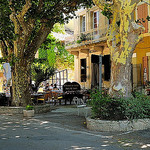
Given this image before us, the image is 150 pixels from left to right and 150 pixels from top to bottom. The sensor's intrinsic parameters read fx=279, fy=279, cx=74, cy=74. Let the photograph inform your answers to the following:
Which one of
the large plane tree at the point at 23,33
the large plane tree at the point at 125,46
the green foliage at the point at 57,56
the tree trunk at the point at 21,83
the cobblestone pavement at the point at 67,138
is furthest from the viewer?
the green foliage at the point at 57,56

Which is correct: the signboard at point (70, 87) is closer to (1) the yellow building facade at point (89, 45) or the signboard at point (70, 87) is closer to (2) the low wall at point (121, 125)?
(1) the yellow building facade at point (89, 45)

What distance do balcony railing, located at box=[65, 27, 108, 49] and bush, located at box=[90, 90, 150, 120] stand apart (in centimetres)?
1138

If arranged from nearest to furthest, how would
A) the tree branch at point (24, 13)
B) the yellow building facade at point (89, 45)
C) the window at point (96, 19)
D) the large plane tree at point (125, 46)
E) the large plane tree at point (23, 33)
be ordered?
the large plane tree at point (125, 46) → the tree branch at point (24, 13) → the large plane tree at point (23, 33) → the yellow building facade at point (89, 45) → the window at point (96, 19)

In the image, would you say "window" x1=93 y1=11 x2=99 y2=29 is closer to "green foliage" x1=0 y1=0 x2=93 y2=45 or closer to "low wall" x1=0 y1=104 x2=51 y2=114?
"green foliage" x1=0 y1=0 x2=93 y2=45

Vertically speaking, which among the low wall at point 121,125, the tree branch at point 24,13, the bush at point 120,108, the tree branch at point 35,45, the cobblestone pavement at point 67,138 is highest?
the tree branch at point 24,13

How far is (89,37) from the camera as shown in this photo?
21938mm

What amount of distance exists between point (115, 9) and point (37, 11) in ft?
17.7

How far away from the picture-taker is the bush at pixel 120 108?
29.3 feet

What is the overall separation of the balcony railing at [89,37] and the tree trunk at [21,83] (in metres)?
7.48

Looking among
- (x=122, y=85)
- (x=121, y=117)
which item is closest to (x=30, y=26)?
(x=122, y=85)

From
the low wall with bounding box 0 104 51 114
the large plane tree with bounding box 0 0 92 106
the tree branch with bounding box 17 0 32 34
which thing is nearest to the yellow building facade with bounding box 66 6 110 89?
the large plane tree with bounding box 0 0 92 106

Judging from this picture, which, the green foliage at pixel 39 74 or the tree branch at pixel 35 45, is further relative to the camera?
the green foliage at pixel 39 74

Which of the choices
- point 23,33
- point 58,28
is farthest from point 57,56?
point 23,33

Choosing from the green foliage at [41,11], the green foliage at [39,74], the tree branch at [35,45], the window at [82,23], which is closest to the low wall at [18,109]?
the tree branch at [35,45]
